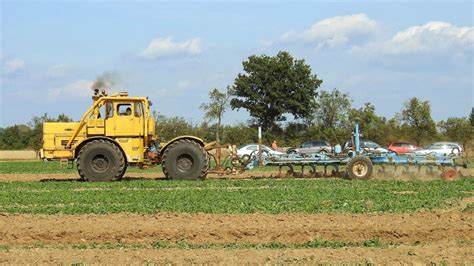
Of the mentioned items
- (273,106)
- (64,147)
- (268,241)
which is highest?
(273,106)

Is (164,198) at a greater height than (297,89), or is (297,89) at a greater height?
(297,89)

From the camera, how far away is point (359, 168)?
25.9 meters

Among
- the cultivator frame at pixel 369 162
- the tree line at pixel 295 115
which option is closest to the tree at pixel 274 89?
the tree line at pixel 295 115

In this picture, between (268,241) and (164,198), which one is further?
(164,198)

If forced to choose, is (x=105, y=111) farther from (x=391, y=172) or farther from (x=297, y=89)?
(x=297, y=89)

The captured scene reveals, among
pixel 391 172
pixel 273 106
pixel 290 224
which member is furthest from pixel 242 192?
pixel 273 106

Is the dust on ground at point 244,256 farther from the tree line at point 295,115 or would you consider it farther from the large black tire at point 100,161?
the tree line at point 295,115

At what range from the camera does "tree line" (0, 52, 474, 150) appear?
6750cm

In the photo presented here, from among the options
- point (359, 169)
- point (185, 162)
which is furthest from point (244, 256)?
point (359, 169)

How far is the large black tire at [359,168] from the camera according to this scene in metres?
25.8

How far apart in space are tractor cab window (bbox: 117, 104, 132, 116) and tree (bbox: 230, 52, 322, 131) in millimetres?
48613

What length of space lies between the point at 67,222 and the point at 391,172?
1616cm

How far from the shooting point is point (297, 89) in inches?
2901

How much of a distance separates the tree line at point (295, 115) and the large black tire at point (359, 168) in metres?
41.1
